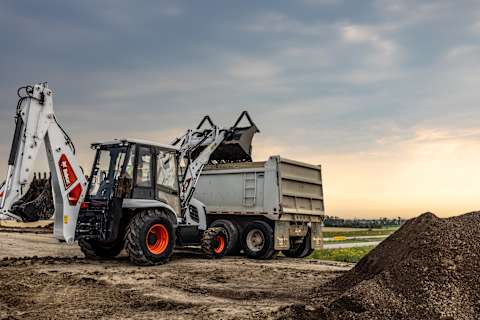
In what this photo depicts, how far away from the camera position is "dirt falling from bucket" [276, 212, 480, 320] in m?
7.74

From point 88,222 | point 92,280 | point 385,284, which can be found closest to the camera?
point 385,284

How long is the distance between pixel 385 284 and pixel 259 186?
28.8ft

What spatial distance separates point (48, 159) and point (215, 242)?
5.18 m

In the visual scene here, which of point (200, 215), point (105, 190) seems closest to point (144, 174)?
point (105, 190)

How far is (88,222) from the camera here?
1360 cm

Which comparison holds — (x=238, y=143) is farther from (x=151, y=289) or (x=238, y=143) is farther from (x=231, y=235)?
(x=151, y=289)

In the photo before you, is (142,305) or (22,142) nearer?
(142,305)

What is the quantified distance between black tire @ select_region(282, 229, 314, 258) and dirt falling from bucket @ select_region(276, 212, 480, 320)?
795 cm

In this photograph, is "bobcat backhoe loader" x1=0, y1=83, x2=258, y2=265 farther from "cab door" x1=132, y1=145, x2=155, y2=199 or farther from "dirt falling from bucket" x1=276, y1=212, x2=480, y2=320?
"dirt falling from bucket" x1=276, y1=212, x2=480, y2=320

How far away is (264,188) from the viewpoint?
55.5 feet

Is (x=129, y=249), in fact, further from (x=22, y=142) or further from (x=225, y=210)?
(x=225, y=210)

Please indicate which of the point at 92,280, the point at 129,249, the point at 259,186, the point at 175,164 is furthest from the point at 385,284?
the point at 259,186

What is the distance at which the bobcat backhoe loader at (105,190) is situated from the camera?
13.1m

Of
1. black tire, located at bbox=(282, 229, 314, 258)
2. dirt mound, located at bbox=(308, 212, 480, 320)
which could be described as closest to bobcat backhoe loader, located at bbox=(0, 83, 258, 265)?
black tire, located at bbox=(282, 229, 314, 258)
